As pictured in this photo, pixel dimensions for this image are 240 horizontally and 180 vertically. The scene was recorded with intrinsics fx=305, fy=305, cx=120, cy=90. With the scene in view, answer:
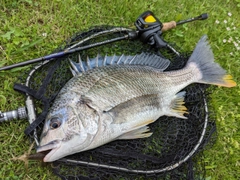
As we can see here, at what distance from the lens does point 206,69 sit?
3.40m

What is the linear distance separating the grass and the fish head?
0.49 metres

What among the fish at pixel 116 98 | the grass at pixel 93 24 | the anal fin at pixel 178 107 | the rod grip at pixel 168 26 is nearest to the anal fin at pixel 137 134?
the fish at pixel 116 98

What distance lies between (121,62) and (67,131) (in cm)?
98

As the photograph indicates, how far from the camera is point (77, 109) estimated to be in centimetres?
271

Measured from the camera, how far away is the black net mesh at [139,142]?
2.92m

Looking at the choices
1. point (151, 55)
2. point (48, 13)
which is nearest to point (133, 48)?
point (151, 55)

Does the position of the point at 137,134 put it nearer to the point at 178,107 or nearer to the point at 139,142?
the point at 139,142

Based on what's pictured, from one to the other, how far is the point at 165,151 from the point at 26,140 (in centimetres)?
143

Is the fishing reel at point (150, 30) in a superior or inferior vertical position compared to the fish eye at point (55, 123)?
superior

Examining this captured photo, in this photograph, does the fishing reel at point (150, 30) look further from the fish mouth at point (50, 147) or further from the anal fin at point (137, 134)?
the fish mouth at point (50, 147)

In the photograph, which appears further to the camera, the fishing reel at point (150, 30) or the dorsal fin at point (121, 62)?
the fishing reel at point (150, 30)

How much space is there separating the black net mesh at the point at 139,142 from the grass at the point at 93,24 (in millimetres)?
255

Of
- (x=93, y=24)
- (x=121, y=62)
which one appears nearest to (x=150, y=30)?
(x=121, y=62)

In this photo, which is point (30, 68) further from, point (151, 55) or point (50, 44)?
point (151, 55)
